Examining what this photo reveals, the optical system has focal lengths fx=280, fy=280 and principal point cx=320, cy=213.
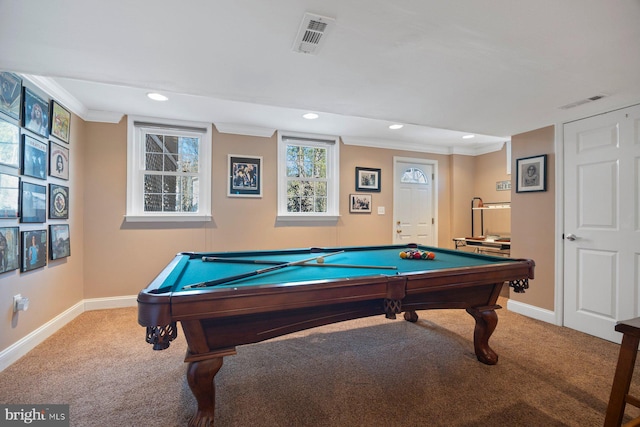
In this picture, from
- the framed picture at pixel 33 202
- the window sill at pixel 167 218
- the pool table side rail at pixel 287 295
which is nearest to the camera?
the pool table side rail at pixel 287 295

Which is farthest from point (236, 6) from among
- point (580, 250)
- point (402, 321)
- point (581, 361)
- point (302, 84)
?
point (580, 250)

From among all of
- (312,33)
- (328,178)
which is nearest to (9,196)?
(312,33)

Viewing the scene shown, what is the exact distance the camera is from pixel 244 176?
3.75m

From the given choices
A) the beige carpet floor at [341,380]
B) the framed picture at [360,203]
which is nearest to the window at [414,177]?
the framed picture at [360,203]

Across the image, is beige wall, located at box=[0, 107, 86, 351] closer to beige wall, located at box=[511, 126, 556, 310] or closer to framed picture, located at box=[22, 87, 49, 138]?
framed picture, located at box=[22, 87, 49, 138]

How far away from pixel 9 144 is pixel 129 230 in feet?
4.78

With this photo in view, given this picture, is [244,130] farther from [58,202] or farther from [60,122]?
[58,202]

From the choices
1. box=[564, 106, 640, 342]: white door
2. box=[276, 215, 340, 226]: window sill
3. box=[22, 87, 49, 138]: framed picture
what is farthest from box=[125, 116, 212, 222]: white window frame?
box=[564, 106, 640, 342]: white door

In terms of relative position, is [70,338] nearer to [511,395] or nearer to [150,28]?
[150,28]

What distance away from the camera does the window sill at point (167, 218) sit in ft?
10.9

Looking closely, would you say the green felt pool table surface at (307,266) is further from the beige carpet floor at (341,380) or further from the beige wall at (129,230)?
the beige wall at (129,230)

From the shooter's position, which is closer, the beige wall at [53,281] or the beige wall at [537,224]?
the beige wall at [53,281]

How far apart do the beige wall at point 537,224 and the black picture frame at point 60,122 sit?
16.0 ft

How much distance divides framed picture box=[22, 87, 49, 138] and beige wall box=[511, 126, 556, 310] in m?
4.82
